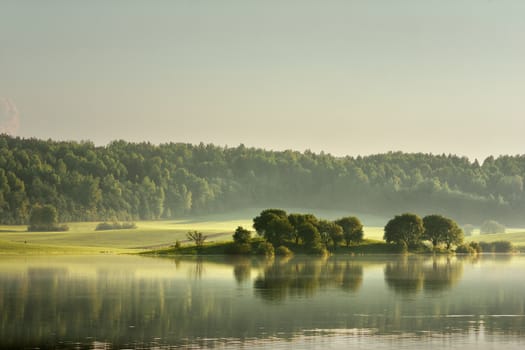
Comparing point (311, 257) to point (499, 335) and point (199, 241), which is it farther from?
point (499, 335)

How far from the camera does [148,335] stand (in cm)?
4412

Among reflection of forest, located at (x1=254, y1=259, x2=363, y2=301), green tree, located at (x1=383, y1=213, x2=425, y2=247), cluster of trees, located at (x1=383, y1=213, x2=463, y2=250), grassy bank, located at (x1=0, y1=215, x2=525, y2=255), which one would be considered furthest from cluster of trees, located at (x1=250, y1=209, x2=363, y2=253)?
reflection of forest, located at (x1=254, y1=259, x2=363, y2=301)

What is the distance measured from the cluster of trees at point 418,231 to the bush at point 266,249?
73.6 feet

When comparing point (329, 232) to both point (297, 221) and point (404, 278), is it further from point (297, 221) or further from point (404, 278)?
point (404, 278)

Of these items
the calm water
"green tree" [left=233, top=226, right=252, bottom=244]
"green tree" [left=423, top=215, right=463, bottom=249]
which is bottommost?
the calm water

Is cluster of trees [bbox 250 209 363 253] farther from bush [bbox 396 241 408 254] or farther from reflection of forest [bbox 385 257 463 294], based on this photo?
reflection of forest [bbox 385 257 463 294]

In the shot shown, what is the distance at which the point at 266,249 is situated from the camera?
5394 inches

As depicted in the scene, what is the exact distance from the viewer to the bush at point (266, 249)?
137 meters

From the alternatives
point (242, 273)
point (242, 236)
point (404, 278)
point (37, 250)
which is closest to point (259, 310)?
point (404, 278)

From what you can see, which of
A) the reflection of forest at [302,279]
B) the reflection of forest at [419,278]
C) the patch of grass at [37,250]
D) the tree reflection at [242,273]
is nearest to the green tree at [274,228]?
the patch of grass at [37,250]

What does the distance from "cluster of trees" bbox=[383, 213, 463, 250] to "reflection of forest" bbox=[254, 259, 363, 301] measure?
41.0 m

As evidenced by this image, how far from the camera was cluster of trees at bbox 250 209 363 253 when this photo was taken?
13925cm

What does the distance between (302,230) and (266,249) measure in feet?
23.1

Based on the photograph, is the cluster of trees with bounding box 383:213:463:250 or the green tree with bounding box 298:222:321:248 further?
the cluster of trees with bounding box 383:213:463:250
